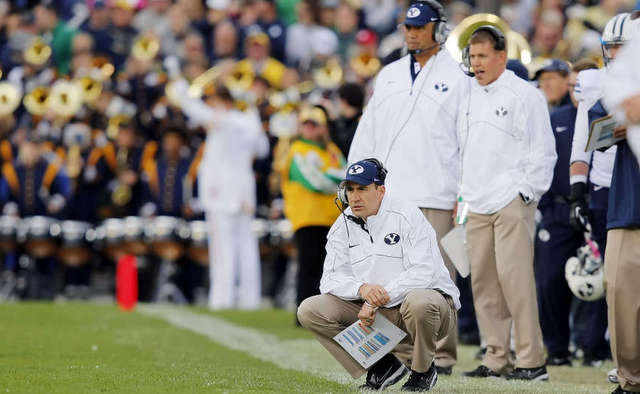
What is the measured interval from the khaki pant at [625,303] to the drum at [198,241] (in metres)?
11.6

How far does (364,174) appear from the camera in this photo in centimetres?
839

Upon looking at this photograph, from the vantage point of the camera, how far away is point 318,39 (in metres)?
21.3

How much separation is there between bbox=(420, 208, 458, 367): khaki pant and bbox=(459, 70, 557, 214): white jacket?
0.22 metres

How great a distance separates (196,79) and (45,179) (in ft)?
8.55

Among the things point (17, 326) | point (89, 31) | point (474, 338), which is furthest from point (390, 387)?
point (89, 31)

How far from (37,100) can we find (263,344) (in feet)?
32.0

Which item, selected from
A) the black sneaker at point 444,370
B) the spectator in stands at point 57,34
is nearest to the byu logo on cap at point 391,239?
the black sneaker at point 444,370

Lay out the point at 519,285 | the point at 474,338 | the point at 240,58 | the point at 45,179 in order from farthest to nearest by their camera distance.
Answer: the point at 240,58
the point at 45,179
the point at 474,338
the point at 519,285

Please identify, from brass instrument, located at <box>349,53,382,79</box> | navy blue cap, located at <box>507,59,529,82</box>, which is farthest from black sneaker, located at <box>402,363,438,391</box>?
brass instrument, located at <box>349,53,382,79</box>

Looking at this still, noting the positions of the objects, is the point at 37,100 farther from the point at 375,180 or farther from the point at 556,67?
the point at 375,180

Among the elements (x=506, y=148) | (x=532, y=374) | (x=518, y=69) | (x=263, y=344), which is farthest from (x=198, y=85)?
(x=532, y=374)

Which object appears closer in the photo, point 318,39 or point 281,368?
point 281,368

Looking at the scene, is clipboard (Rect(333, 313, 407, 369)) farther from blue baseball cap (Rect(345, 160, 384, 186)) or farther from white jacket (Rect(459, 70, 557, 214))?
white jacket (Rect(459, 70, 557, 214))

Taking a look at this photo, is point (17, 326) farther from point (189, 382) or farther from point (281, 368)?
point (189, 382)
